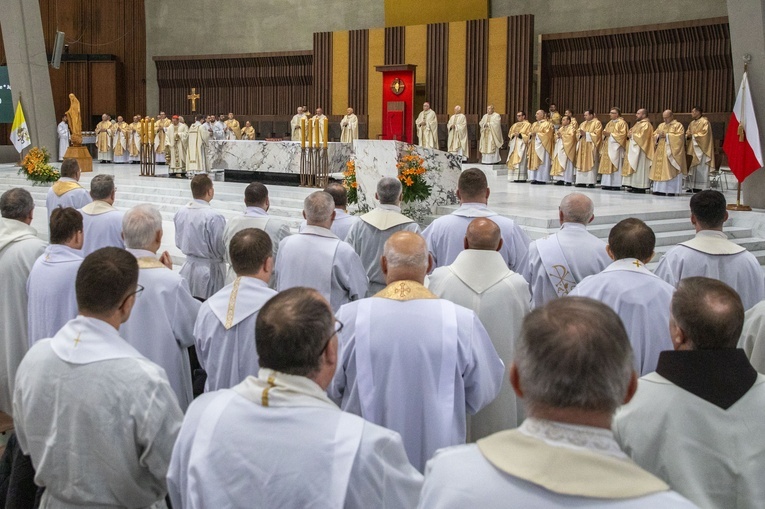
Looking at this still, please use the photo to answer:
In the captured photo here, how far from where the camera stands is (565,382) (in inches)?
61.4

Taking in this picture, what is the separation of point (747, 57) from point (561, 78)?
9.78 metres

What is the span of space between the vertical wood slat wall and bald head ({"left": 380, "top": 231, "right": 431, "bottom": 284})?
16393 millimetres

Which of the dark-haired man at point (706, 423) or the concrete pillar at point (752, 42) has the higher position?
the concrete pillar at point (752, 42)

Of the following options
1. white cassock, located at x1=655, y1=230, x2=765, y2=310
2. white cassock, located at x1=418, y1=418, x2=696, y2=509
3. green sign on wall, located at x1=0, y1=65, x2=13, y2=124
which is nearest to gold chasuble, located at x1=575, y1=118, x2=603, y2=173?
white cassock, located at x1=655, y1=230, x2=765, y2=310

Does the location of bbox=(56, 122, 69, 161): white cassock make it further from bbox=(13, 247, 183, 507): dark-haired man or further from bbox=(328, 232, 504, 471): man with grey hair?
bbox=(13, 247, 183, 507): dark-haired man

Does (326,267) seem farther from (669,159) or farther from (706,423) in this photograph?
(669,159)

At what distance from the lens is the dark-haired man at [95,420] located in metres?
2.47

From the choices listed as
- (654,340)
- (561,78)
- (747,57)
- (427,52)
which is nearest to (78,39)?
(427,52)

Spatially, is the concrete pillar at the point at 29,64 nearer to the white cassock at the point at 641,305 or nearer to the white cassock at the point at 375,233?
the white cassock at the point at 375,233

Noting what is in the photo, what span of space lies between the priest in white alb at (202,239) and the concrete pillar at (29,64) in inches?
571

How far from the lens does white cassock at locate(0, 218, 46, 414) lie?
4777 millimetres

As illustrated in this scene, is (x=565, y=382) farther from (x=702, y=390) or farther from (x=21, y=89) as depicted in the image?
(x=21, y=89)

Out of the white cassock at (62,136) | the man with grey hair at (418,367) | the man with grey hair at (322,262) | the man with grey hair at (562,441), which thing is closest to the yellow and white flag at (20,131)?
the white cassock at (62,136)

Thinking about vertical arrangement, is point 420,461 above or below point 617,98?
below
